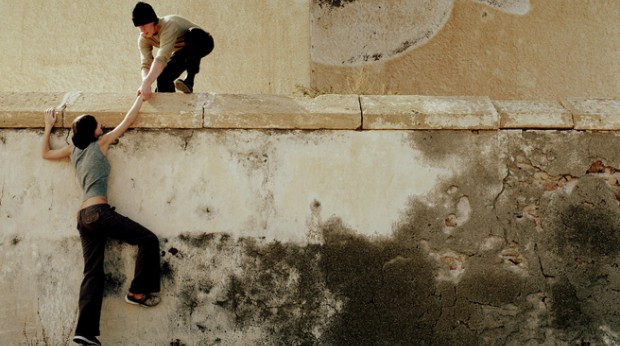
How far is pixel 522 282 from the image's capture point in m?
4.55

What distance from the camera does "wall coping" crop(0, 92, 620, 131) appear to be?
14.6ft

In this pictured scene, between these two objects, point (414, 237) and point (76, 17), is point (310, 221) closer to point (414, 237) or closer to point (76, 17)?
point (414, 237)

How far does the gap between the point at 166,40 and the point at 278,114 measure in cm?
109

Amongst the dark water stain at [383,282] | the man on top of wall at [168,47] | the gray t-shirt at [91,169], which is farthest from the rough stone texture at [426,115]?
the gray t-shirt at [91,169]

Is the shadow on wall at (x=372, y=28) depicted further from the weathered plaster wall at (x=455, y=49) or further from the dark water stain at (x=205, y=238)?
the dark water stain at (x=205, y=238)

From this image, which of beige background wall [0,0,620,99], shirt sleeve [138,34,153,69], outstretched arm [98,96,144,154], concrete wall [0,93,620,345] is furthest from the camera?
beige background wall [0,0,620,99]

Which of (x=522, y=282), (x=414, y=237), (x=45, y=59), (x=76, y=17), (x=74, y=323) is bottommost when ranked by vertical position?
(x=74, y=323)

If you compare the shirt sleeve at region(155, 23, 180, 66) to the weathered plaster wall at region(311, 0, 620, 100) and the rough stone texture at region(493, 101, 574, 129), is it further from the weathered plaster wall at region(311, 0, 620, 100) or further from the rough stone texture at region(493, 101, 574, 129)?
the rough stone texture at region(493, 101, 574, 129)

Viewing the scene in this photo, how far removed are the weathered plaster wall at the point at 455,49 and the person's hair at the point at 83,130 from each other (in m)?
2.91

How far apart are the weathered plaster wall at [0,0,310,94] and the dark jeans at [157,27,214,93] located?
1552mm

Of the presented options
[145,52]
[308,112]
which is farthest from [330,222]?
[145,52]

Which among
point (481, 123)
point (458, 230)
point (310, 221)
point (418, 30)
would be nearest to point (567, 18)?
point (418, 30)

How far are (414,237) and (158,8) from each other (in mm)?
3869

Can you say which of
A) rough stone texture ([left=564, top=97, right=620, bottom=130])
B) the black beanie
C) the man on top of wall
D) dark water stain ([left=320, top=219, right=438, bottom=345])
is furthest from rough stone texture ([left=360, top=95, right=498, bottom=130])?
the black beanie
